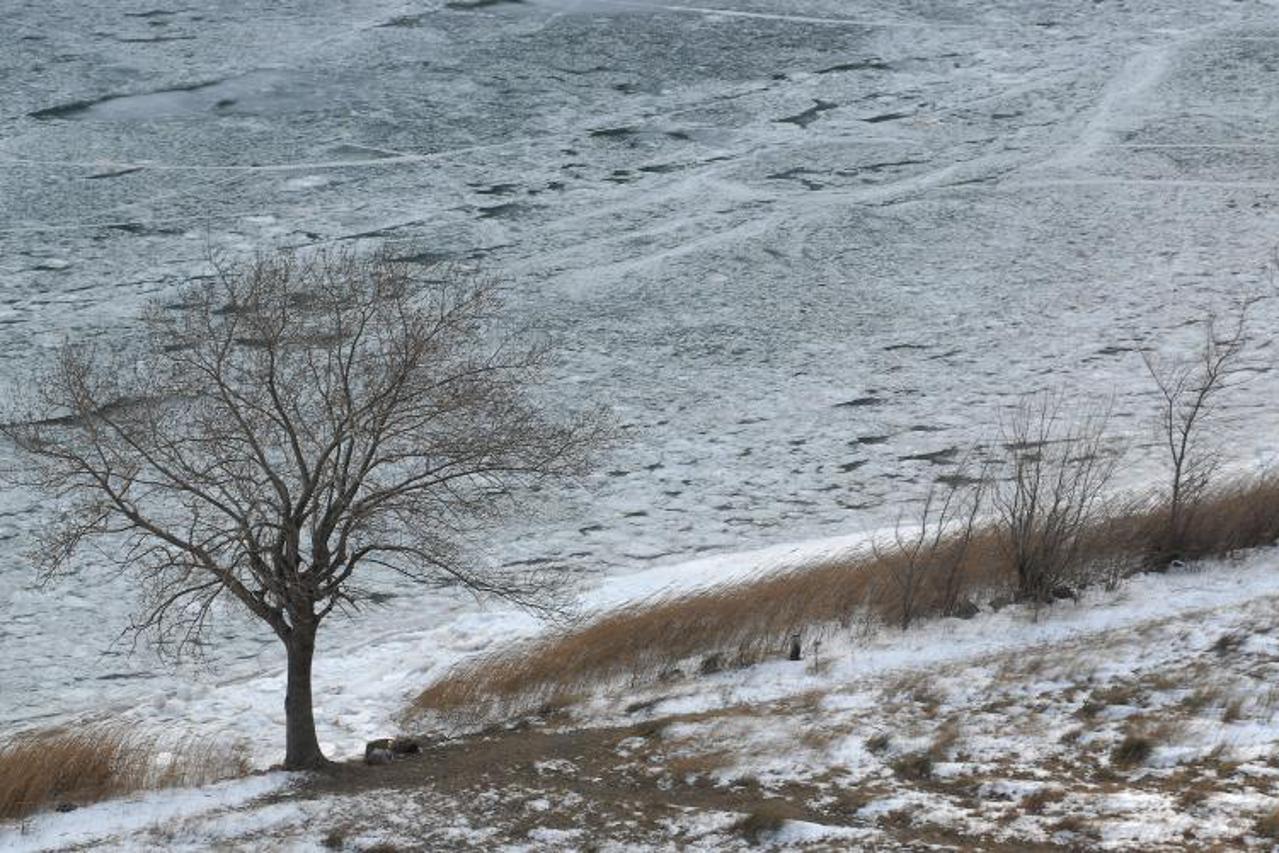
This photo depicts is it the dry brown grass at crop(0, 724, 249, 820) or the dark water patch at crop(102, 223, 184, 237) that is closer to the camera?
the dry brown grass at crop(0, 724, 249, 820)

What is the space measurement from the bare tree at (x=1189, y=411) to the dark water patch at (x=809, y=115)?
21.4ft

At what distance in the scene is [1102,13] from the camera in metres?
24.3

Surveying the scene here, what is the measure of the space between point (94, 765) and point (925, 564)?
207 inches

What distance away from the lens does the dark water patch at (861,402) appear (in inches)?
586

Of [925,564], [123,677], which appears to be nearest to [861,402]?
[925,564]

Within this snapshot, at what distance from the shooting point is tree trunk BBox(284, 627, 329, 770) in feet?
31.0

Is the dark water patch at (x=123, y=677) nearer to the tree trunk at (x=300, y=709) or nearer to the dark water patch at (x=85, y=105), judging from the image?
the tree trunk at (x=300, y=709)

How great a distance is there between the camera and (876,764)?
345 inches

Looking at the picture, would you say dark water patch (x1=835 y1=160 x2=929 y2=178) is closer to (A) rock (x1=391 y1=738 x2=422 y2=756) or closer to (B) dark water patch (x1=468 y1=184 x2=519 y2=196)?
(B) dark water patch (x1=468 y1=184 x2=519 y2=196)

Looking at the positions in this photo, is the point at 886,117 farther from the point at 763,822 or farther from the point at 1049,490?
the point at 763,822

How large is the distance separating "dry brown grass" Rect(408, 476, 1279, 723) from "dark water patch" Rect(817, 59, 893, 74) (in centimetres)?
1183

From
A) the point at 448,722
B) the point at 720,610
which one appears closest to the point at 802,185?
the point at 720,610

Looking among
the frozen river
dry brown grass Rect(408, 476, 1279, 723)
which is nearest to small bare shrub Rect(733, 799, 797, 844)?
dry brown grass Rect(408, 476, 1279, 723)

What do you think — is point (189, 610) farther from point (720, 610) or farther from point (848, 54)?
point (848, 54)
